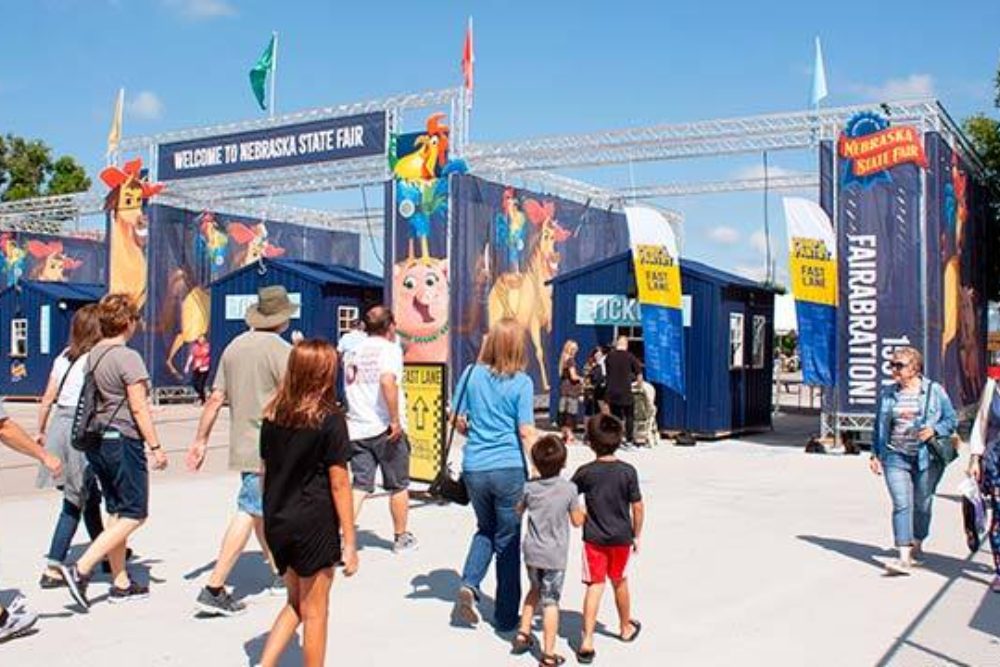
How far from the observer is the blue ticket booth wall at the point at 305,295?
71.7ft

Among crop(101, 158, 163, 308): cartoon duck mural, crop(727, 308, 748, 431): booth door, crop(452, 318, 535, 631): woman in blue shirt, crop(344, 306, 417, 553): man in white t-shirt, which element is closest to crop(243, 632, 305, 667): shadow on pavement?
crop(452, 318, 535, 631): woman in blue shirt

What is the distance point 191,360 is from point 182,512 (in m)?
15.7

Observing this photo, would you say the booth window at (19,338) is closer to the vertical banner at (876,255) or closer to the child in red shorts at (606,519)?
the vertical banner at (876,255)

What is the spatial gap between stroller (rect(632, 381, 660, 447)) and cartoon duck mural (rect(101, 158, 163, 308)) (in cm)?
1357

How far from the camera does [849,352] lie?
1423cm

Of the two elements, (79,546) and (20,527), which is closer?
(79,546)

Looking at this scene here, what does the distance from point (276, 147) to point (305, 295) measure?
316 centimetres

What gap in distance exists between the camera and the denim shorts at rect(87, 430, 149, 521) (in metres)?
5.89

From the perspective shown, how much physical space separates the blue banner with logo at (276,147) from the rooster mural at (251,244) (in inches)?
129

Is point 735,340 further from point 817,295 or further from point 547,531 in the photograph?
point 547,531

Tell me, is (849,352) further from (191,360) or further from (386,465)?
(191,360)

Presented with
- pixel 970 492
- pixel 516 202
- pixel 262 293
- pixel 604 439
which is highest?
pixel 516 202

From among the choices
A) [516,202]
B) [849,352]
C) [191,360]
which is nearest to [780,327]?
[516,202]

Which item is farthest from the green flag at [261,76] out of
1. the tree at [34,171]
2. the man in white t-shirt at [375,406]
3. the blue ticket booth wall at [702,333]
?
the tree at [34,171]
